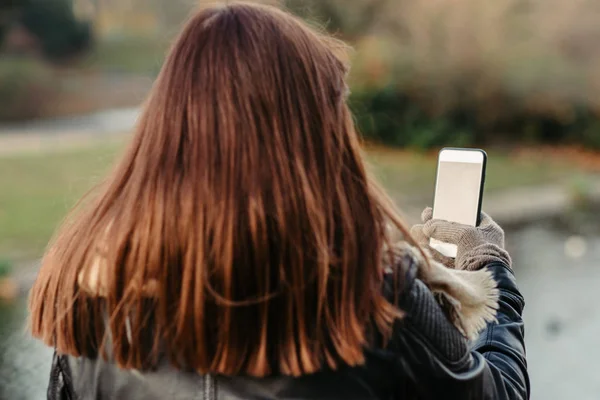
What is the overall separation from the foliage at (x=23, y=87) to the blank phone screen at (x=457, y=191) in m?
8.73

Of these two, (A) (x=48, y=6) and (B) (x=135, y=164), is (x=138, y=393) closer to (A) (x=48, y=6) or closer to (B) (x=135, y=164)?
(B) (x=135, y=164)

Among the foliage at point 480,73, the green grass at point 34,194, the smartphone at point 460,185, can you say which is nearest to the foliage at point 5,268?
the green grass at point 34,194

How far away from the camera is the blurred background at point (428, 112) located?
5.28 m

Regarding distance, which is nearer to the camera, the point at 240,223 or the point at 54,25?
the point at 240,223

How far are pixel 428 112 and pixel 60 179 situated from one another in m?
6.51

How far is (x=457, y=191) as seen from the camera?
4.17 ft

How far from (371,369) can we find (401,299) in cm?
9

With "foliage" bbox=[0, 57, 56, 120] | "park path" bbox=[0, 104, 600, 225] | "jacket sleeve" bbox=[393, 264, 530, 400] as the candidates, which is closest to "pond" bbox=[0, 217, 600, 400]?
"park path" bbox=[0, 104, 600, 225]

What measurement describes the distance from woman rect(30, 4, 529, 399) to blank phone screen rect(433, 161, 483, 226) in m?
0.42

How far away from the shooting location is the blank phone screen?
47.6 inches

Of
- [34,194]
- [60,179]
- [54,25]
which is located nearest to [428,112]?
[54,25]

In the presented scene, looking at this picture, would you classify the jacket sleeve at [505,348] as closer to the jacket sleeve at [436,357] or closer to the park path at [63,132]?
the jacket sleeve at [436,357]

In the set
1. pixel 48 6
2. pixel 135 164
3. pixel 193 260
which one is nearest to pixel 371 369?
pixel 193 260

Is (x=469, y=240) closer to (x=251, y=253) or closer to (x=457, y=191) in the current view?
(x=457, y=191)
